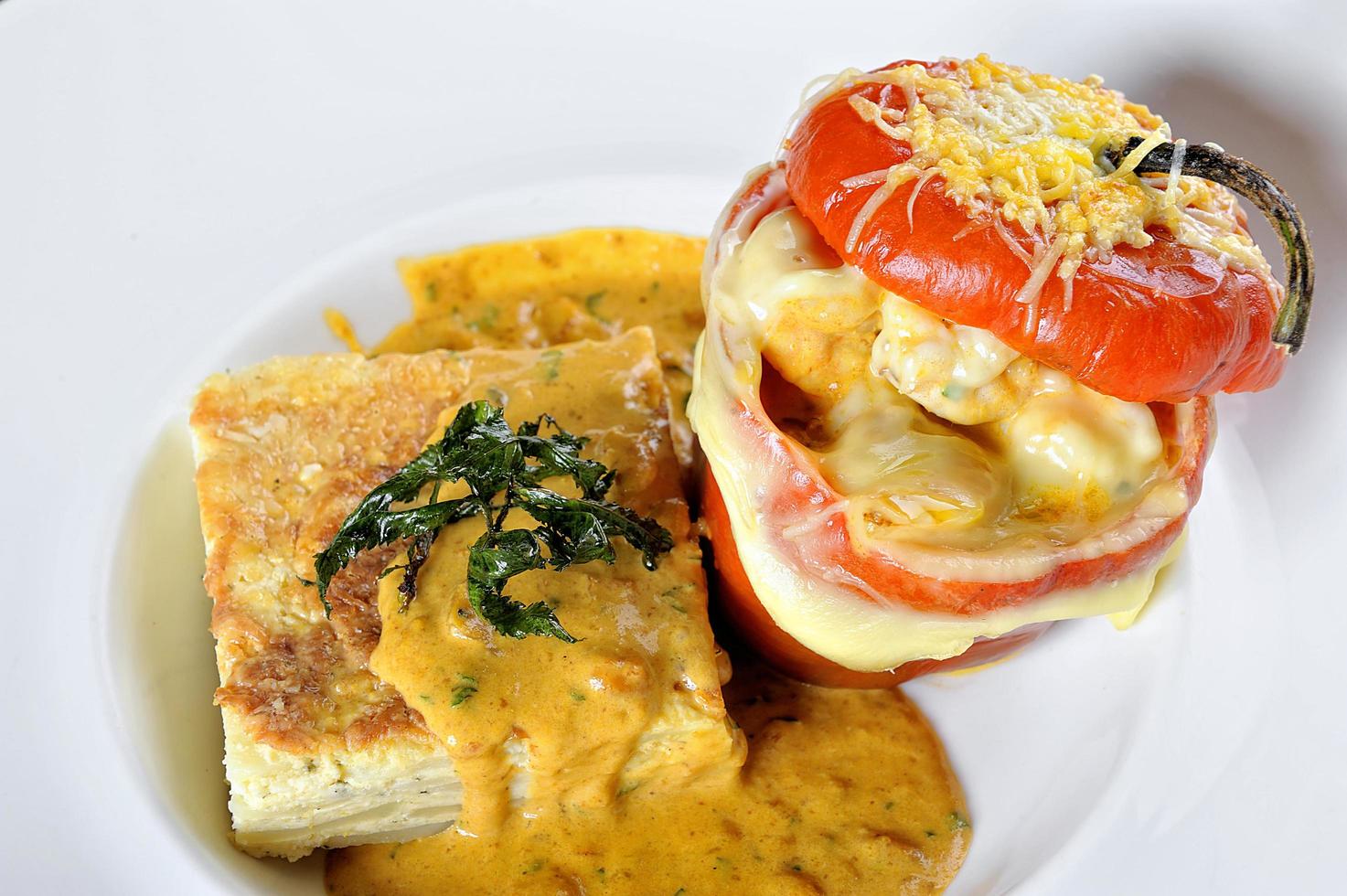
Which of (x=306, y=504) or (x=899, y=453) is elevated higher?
(x=899, y=453)

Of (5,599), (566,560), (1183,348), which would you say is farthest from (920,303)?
(5,599)

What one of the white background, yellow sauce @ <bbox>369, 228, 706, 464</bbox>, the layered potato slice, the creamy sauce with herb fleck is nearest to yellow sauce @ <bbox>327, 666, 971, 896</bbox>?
the creamy sauce with herb fleck

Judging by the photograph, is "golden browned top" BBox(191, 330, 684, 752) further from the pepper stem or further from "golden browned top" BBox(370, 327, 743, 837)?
the pepper stem

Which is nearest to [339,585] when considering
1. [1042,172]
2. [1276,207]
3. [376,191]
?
[376,191]

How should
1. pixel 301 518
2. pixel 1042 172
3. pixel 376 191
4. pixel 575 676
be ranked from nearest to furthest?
1. pixel 1042 172
2. pixel 575 676
3. pixel 301 518
4. pixel 376 191

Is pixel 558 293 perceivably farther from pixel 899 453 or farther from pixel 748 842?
pixel 748 842

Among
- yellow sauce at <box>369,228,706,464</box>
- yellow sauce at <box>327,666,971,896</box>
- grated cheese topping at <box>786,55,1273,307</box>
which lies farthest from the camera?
yellow sauce at <box>369,228,706,464</box>

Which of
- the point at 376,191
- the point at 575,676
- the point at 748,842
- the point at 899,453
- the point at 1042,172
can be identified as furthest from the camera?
the point at 376,191
